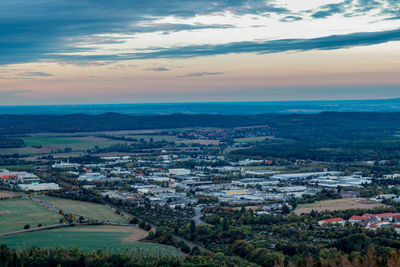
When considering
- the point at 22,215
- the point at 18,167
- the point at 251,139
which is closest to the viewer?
the point at 22,215

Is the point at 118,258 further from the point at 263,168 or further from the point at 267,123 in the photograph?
the point at 267,123

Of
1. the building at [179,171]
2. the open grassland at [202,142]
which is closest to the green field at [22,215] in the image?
the building at [179,171]

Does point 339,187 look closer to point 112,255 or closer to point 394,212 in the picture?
point 394,212

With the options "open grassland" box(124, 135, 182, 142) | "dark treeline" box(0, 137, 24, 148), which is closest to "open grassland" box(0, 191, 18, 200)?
"dark treeline" box(0, 137, 24, 148)

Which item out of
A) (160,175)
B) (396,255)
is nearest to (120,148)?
(160,175)

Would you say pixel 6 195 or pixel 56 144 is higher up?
pixel 56 144

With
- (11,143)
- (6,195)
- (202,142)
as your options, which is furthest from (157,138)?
(6,195)

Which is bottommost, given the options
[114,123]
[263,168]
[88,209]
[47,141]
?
[263,168]
